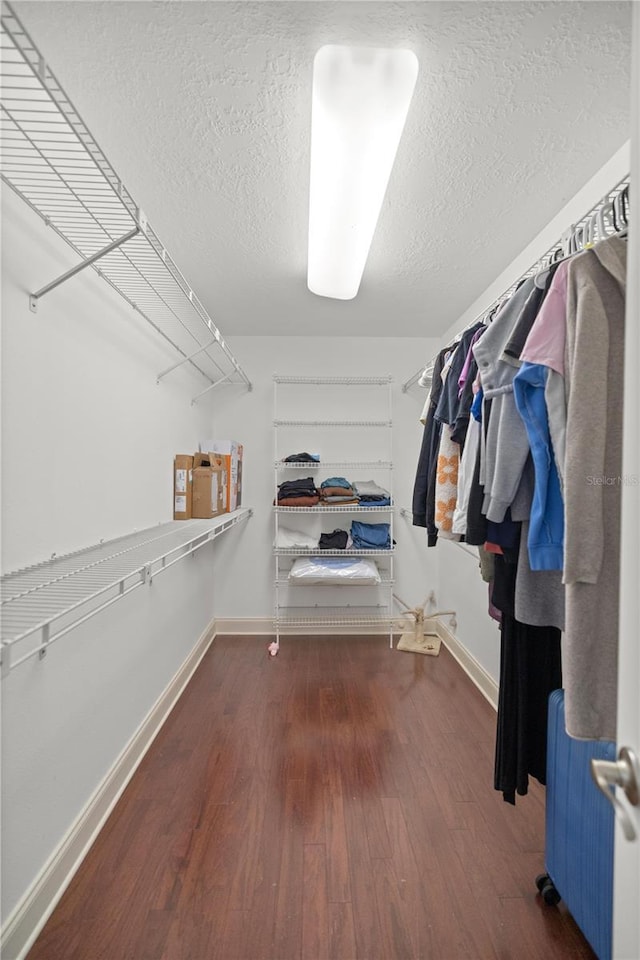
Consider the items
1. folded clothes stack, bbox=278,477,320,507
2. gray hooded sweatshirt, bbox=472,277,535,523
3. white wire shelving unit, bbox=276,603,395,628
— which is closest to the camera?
gray hooded sweatshirt, bbox=472,277,535,523

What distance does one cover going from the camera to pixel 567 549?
752 millimetres

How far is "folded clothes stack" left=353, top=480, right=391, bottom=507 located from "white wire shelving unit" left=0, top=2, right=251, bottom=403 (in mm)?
1733

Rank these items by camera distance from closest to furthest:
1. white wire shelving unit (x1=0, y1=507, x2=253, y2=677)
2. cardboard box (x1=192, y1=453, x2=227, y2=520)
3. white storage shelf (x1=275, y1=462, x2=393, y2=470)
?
1. white wire shelving unit (x1=0, y1=507, x2=253, y2=677)
2. cardboard box (x1=192, y1=453, x2=227, y2=520)
3. white storage shelf (x1=275, y1=462, x2=393, y2=470)

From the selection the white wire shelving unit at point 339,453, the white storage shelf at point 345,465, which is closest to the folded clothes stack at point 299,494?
the white storage shelf at point 345,465

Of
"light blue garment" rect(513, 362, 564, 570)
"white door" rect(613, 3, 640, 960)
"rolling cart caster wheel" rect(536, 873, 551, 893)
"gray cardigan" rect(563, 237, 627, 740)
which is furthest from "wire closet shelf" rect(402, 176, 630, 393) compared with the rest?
"rolling cart caster wheel" rect(536, 873, 551, 893)

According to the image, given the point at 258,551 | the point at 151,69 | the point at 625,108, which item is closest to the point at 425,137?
the point at 625,108

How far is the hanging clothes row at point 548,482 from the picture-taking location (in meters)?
0.76

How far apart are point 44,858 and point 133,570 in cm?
82

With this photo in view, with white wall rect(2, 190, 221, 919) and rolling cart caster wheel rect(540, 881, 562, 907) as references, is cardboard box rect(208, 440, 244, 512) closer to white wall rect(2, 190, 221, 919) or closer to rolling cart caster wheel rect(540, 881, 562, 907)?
white wall rect(2, 190, 221, 919)

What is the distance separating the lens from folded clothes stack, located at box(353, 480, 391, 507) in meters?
3.12

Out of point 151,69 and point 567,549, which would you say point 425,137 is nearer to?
point 151,69

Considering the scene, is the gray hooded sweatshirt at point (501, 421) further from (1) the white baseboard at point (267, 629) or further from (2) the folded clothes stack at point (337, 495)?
(1) the white baseboard at point (267, 629)

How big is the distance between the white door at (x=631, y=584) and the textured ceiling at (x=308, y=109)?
698mm

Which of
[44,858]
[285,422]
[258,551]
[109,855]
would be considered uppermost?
[285,422]
